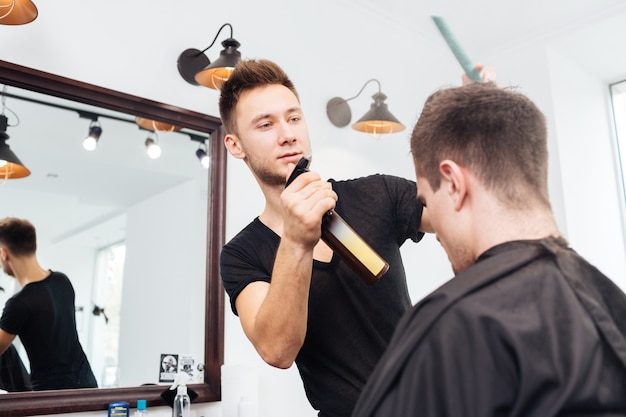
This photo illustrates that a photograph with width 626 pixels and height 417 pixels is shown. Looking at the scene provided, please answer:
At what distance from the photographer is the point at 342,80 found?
10.4 ft

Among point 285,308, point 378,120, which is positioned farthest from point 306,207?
point 378,120

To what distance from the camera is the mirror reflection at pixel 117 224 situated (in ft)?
6.64

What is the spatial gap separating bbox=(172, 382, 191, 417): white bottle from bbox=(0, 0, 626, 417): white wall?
0.07m

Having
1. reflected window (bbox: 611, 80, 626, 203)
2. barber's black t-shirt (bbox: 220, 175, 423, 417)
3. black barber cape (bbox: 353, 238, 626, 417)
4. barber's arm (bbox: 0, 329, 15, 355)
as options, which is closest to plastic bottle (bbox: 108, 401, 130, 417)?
barber's arm (bbox: 0, 329, 15, 355)

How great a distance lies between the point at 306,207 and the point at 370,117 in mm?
1890

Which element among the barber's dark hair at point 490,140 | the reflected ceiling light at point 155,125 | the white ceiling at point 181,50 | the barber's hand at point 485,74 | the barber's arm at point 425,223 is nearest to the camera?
the barber's dark hair at point 490,140

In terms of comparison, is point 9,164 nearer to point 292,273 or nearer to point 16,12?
point 16,12

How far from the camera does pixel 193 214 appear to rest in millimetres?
2408

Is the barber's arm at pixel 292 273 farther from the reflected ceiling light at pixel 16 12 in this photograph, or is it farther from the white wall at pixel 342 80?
the reflected ceiling light at pixel 16 12

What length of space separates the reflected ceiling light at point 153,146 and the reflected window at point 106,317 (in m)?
0.43

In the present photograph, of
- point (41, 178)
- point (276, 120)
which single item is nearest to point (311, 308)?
point (276, 120)

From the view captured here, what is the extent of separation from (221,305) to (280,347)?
120 centimetres

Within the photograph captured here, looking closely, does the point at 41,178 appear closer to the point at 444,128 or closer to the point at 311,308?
the point at 311,308

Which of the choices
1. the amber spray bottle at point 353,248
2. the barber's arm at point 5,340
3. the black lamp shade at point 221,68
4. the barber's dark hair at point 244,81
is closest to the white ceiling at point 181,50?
the black lamp shade at point 221,68
